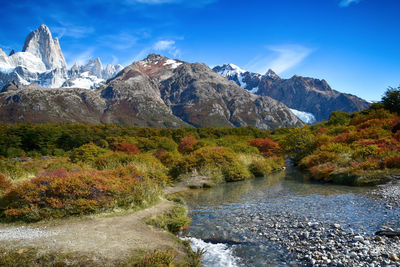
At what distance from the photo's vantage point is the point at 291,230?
9867 millimetres

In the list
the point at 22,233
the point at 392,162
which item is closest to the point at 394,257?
the point at 22,233

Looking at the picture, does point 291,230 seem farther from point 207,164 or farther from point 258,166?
point 258,166

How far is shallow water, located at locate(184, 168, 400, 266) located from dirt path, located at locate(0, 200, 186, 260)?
2023 millimetres

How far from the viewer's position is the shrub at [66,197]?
1049 centimetres

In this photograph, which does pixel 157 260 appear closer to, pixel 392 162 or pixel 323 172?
pixel 323 172

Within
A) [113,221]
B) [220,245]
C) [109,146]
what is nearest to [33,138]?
[109,146]

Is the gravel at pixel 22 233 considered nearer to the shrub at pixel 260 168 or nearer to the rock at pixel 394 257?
the rock at pixel 394 257

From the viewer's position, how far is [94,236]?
843 centimetres

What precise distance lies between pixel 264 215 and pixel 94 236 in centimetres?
817

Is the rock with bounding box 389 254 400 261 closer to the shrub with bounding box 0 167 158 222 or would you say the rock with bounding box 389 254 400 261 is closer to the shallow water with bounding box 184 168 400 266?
the shallow water with bounding box 184 168 400 266

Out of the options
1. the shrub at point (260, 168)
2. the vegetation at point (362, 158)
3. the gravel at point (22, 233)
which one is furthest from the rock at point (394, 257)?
the shrub at point (260, 168)

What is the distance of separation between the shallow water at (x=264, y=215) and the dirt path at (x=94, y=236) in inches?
79.6

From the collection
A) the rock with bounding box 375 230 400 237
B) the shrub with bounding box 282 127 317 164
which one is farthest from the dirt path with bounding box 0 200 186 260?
the shrub with bounding box 282 127 317 164

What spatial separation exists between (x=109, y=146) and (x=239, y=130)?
141ft
